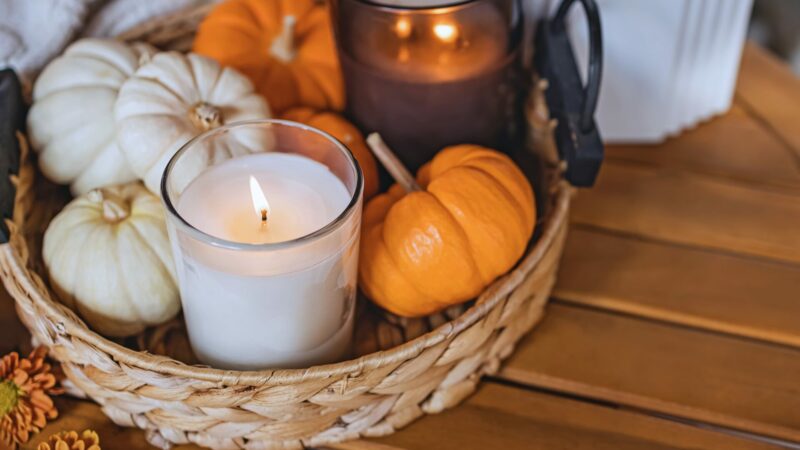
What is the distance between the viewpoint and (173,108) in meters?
0.68

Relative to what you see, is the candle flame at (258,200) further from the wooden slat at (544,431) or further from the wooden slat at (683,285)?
the wooden slat at (683,285)

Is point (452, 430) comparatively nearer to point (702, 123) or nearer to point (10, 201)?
point (10, 201)

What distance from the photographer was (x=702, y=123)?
3.21ft

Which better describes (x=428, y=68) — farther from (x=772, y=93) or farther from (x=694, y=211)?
(x=772, y=93)

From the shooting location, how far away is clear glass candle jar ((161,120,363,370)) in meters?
0.55

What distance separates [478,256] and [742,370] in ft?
0.84

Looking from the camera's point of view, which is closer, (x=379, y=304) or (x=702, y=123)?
(x=379, y=304)

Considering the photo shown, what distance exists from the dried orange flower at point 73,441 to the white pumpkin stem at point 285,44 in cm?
40

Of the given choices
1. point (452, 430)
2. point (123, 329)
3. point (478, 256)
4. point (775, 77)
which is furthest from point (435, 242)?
point (775, 77)

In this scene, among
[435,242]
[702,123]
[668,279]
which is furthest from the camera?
[702,123]

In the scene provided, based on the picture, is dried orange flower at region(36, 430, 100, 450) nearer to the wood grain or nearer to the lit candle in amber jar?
the wood grain

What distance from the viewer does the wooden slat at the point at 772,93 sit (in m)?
0.96

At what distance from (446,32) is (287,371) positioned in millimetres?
320

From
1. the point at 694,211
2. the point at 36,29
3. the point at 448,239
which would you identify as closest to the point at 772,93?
the point at 694,211
